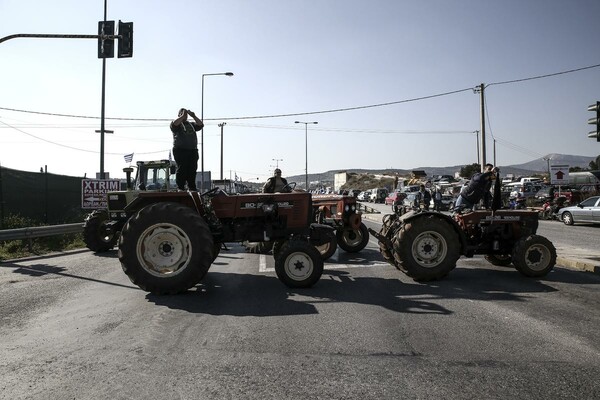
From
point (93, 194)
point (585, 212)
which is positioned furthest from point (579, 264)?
point (93, 194)

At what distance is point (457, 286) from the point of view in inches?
295

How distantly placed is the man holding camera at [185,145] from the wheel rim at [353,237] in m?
5.26

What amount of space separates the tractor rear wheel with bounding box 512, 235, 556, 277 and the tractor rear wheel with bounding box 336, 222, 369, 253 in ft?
15.0

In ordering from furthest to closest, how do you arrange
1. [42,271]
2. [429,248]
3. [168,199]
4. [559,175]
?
[559,175], [42,271], [429,248], [168,199]

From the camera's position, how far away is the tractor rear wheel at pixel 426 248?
7898 millimetres

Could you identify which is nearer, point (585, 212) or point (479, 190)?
point (479, 190)

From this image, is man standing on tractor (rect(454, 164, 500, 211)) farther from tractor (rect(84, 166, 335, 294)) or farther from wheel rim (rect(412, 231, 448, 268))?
tractor (rect(84, 166, 335, 294))

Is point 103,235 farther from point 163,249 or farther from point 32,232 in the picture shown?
point 163,249

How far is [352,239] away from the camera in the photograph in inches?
482

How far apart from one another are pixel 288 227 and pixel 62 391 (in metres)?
4.88

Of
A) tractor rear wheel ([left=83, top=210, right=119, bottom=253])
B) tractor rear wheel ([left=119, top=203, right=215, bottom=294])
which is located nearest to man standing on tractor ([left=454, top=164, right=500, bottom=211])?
tractor rear wheel ([left=119, top=203, right=215, bottom=294])

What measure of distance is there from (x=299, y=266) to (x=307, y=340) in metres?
2.60

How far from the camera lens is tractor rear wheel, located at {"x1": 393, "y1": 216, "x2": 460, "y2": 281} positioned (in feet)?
25.9

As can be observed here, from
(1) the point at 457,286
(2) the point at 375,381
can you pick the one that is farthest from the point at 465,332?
(1) the point at 457,286
